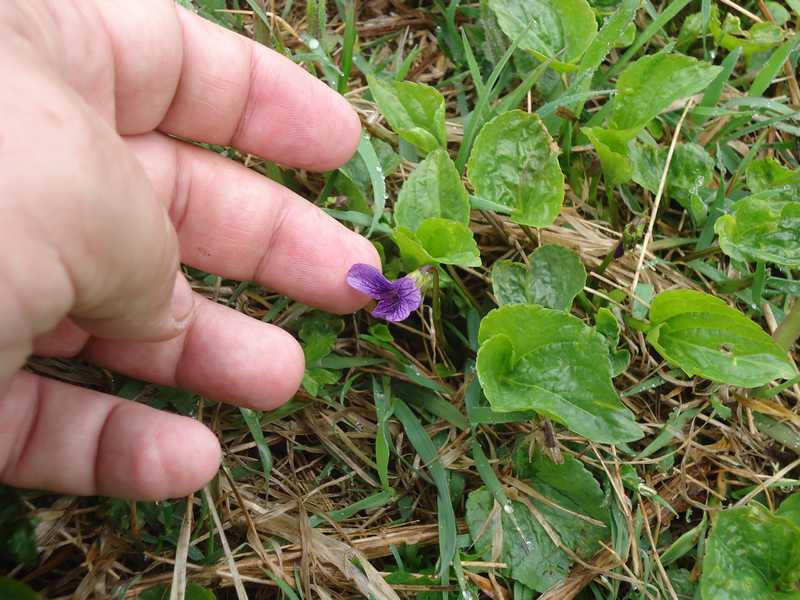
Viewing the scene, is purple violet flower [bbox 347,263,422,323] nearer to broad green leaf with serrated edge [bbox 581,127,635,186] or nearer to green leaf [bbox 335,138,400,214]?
green leaf [bbox 335,138,400,214]

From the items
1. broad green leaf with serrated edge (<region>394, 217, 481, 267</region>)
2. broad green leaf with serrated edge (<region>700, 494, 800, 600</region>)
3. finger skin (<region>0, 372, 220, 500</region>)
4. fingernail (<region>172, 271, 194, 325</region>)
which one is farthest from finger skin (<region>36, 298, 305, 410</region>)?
broad green leaf with serrated edge (<region>700, 494, 800, 600</region>)

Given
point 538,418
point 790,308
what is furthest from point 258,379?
point 790,308

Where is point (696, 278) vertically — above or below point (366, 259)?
below

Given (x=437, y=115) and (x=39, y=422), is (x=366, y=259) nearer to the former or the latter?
(x=437, y=115)

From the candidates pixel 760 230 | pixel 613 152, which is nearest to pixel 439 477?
pixel 613 152

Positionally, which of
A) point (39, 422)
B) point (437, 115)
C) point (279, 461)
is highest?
point (437, 115)

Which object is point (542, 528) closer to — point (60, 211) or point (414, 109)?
point (414, 109)
